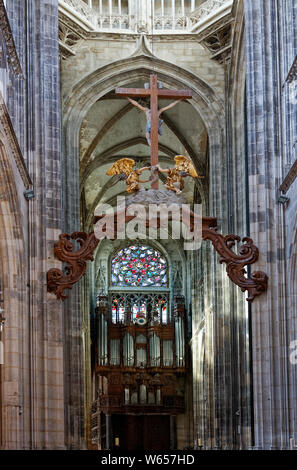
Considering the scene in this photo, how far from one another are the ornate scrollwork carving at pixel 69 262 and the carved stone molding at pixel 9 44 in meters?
3.23

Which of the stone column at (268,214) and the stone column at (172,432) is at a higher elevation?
the stone column at (268,214)

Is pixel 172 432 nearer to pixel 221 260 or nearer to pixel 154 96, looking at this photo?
pixel 221 260

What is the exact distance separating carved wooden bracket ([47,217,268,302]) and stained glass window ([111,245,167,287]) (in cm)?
1667

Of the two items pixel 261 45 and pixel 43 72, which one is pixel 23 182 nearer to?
pixel 43 72

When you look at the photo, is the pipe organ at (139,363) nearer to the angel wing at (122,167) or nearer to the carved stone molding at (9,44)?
the angel wing at (122,167)

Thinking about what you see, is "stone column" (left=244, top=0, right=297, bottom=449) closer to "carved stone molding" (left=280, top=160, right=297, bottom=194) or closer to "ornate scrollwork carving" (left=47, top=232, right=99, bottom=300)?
"carved stone molding" (left=280, top=160, right=297, bottom=194)

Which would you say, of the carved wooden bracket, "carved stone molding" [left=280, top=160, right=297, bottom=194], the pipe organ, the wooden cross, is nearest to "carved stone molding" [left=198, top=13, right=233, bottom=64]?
the wooden cross

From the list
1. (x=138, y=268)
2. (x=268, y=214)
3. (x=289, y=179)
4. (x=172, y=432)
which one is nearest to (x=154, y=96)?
(x=289, y=179)

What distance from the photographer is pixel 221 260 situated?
23391 millimetres

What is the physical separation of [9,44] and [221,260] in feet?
18.3

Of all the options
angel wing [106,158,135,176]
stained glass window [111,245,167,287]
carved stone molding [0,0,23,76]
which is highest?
carved stone molding [0,0,23,76]

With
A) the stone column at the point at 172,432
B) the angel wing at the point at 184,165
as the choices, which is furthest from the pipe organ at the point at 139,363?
the angel wing at the point at 184,165

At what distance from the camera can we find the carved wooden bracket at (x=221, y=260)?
23391 mm

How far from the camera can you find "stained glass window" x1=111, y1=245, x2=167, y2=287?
40281 mm
